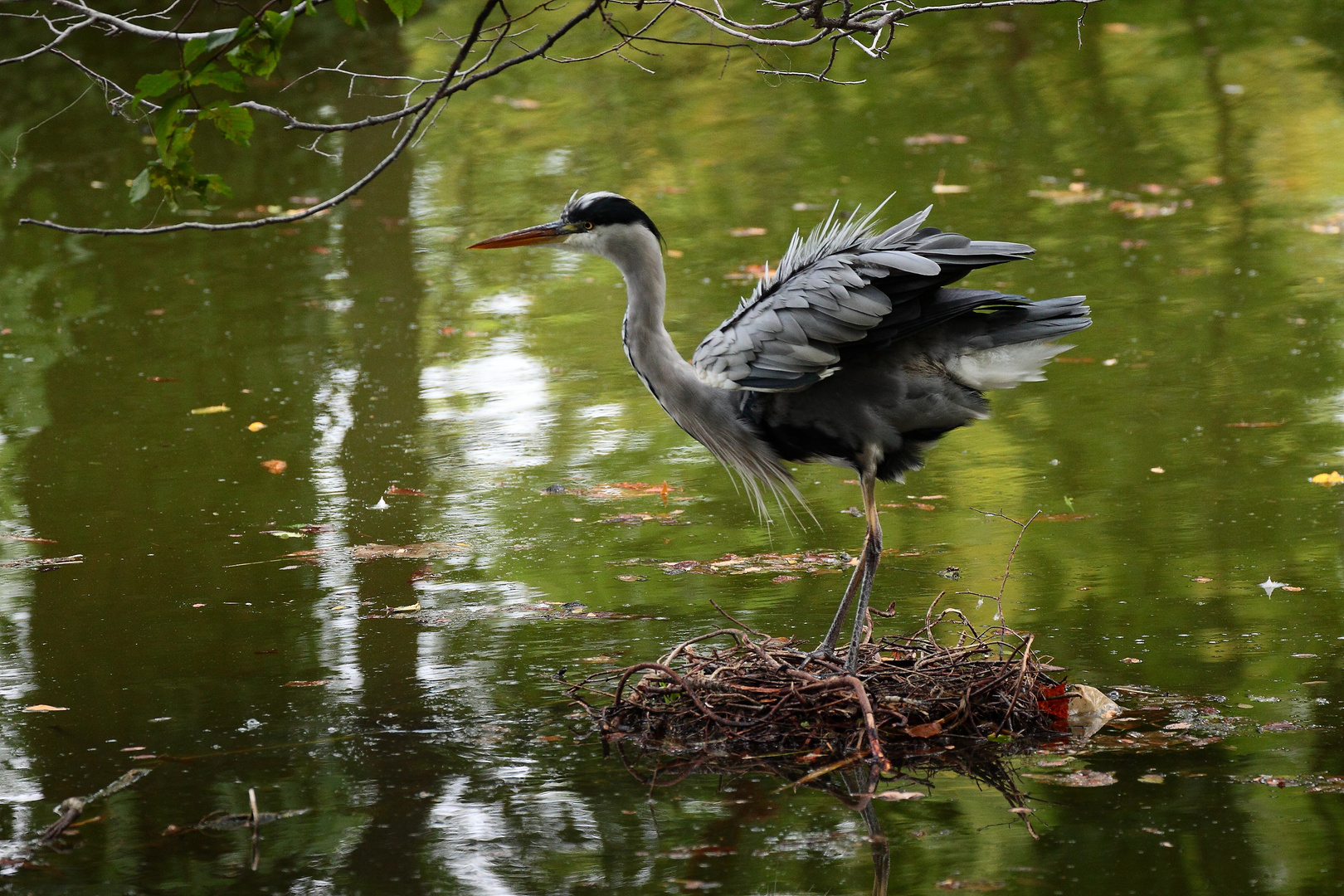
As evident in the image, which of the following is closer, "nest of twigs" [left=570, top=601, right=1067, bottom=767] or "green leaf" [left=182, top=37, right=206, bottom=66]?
"green leaf" [left=182, top=37, right=206, bottom=66]

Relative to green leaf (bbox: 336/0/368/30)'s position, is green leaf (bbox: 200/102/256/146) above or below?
below

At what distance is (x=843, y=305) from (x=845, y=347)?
0.15 meters

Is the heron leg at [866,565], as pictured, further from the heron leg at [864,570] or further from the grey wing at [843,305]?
the grey wing at [843,305]

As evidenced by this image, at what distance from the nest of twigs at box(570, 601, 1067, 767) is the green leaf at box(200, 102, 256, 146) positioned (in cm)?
198

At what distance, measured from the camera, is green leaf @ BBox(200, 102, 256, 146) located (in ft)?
13.4

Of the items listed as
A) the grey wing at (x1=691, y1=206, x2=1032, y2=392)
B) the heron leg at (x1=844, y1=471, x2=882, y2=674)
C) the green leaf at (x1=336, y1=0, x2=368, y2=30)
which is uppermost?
the green leaf at (x1=336, y1=0, x2=368, y2=30)

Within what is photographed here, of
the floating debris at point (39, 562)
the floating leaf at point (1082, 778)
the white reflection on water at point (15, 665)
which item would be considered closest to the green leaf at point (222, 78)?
the white reflection on water at point (15, 665)

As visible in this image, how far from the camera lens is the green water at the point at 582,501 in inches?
168

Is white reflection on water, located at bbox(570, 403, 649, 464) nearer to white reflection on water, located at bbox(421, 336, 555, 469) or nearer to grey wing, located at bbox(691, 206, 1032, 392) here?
white reflection on water, located at bbox(421, 336, 555, 469)

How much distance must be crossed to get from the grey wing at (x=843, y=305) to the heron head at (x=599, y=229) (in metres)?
0.52

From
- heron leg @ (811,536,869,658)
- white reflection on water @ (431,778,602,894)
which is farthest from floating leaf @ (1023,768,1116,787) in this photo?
white reflection on water @ (431,778,602,894)

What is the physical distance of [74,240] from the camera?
12750 mm

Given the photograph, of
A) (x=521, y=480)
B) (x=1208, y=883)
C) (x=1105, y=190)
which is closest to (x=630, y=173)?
(x=1105, y=190)

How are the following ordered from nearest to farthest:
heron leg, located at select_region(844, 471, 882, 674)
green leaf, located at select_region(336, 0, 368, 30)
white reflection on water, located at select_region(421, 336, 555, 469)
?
green leaf, located at select_region(336, 0, 368, 30)
heron leg, located at select_region(844, 471, 882, 674)
white reflection on water, located at select_region(421, 336, 555, 469)
